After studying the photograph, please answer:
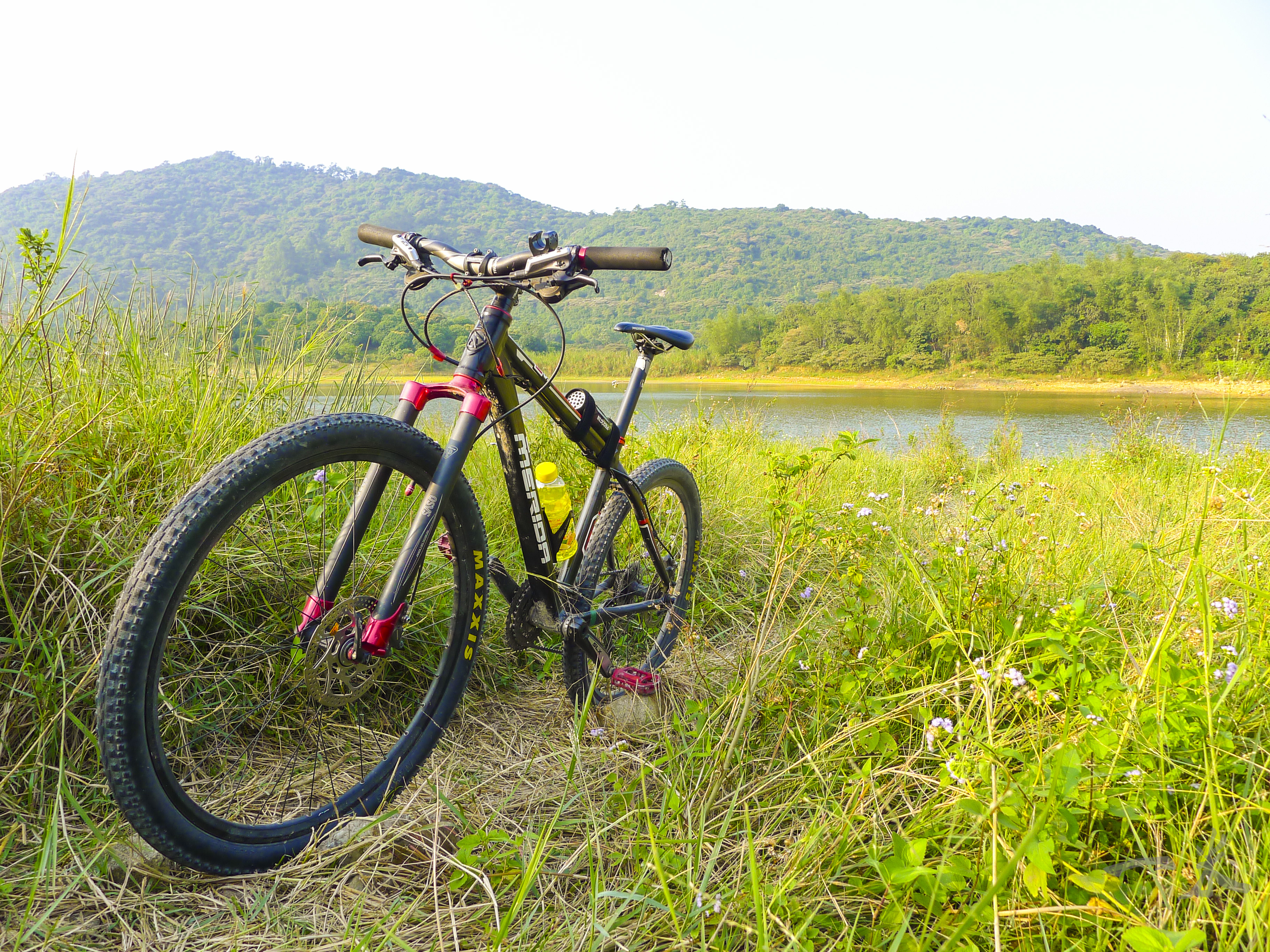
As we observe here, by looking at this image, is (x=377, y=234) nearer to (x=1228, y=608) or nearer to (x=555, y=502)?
(x=555, y=502)

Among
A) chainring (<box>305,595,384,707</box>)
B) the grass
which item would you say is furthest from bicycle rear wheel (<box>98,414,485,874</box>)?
the grass

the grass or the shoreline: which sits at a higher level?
the shoreline

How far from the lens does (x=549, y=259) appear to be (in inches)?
64.8

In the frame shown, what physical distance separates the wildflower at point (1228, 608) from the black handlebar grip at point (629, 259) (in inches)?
57.6

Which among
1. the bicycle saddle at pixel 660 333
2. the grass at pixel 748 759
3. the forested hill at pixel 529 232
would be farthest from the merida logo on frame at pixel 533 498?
the forested hill at pixel 529 232

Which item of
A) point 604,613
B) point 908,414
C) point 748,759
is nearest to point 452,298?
point 604,613

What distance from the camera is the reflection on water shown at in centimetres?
454

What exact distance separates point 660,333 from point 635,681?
139cm

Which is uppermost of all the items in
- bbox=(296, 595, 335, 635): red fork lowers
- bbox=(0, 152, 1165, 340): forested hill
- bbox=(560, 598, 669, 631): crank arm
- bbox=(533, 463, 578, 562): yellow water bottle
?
bbox=(0, 152, 1165, 340): forested hill

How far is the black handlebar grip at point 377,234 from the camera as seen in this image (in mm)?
1891

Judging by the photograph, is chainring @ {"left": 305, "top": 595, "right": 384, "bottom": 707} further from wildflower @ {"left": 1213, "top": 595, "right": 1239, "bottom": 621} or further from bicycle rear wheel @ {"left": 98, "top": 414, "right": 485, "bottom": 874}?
wildflower @ {"left": 1213, "top": 595, "right": 1239, "bottom": 621}

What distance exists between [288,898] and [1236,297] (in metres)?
56.6

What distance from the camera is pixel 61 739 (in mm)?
1359

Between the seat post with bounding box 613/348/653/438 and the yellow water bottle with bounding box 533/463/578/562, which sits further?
the seat post with bounding box 613/348/653/438
